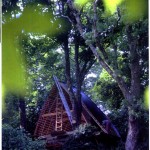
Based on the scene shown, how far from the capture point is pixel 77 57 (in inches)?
246

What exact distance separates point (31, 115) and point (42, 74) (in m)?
1.12

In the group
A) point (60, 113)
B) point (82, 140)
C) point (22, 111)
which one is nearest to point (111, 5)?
point (82, 140)

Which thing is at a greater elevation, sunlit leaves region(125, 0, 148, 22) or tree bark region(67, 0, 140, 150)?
sunlit leaves region(125, 0, 148, 22)

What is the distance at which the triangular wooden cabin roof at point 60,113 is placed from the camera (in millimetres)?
6254

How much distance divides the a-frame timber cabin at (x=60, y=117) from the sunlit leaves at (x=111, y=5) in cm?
245

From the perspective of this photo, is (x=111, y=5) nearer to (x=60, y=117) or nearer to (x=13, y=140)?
(x=13, y=140)

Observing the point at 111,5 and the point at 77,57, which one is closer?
the point at 111,5

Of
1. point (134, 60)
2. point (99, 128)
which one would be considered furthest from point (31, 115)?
point (134, 60)

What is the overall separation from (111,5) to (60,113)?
3.05 meters

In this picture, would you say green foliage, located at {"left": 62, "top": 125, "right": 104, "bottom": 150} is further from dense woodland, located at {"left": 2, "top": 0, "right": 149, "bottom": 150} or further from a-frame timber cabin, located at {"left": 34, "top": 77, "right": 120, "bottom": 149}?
a-frame timber cabin, located at {"left": 34, "top": 77, "right": 120, "bottom": 149}

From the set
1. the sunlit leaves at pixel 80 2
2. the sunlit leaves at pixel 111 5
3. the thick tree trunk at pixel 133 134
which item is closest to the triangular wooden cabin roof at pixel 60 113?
the thick tree trunk at pixel 133 134

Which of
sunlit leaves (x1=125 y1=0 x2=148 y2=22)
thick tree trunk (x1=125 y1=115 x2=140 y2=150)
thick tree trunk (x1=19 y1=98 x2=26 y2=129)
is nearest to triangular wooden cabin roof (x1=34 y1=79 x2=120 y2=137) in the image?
thick tree trunk (x1=19 y1=98 x2=26 y2=129)

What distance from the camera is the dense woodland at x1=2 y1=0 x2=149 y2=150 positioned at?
4.27 meters

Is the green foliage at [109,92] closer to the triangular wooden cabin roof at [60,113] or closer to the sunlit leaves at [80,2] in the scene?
the triangular wooden cabin roof at [60,113]
